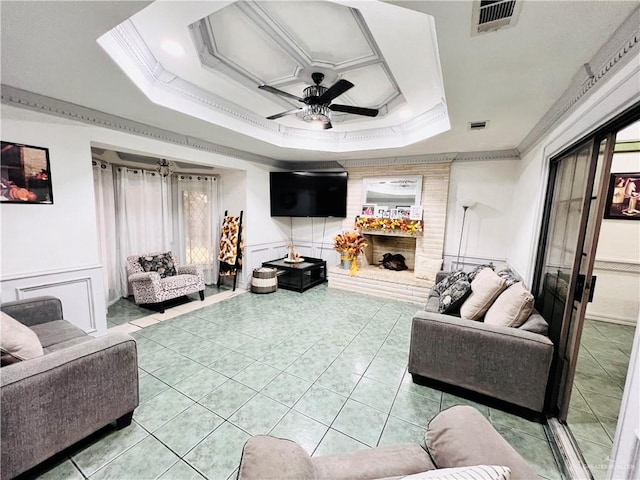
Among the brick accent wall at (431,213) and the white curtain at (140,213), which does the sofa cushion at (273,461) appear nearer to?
the brick accent wall at (431,213)

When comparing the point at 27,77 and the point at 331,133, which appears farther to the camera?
the point at 331,133

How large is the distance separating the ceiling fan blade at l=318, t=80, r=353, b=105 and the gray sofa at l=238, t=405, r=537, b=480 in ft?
7.28

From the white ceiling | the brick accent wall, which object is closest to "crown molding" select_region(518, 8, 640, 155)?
the white ceiling

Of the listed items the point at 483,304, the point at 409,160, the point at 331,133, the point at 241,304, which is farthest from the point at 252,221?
the point at 483,304

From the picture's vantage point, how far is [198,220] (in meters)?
4.81

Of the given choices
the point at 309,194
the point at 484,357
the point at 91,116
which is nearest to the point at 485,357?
the point at 484,357

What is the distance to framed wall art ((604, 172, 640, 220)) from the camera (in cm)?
321

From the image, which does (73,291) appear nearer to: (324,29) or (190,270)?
(190,270)

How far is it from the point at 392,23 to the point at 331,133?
2596 mm

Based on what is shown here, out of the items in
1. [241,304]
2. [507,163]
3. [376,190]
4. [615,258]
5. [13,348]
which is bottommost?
[241,304]

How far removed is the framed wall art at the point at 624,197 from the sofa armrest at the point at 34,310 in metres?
6.30

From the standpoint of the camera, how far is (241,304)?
3984 mm

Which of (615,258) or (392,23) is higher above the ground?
(392,23)

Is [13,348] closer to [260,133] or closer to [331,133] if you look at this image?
[260,133]
